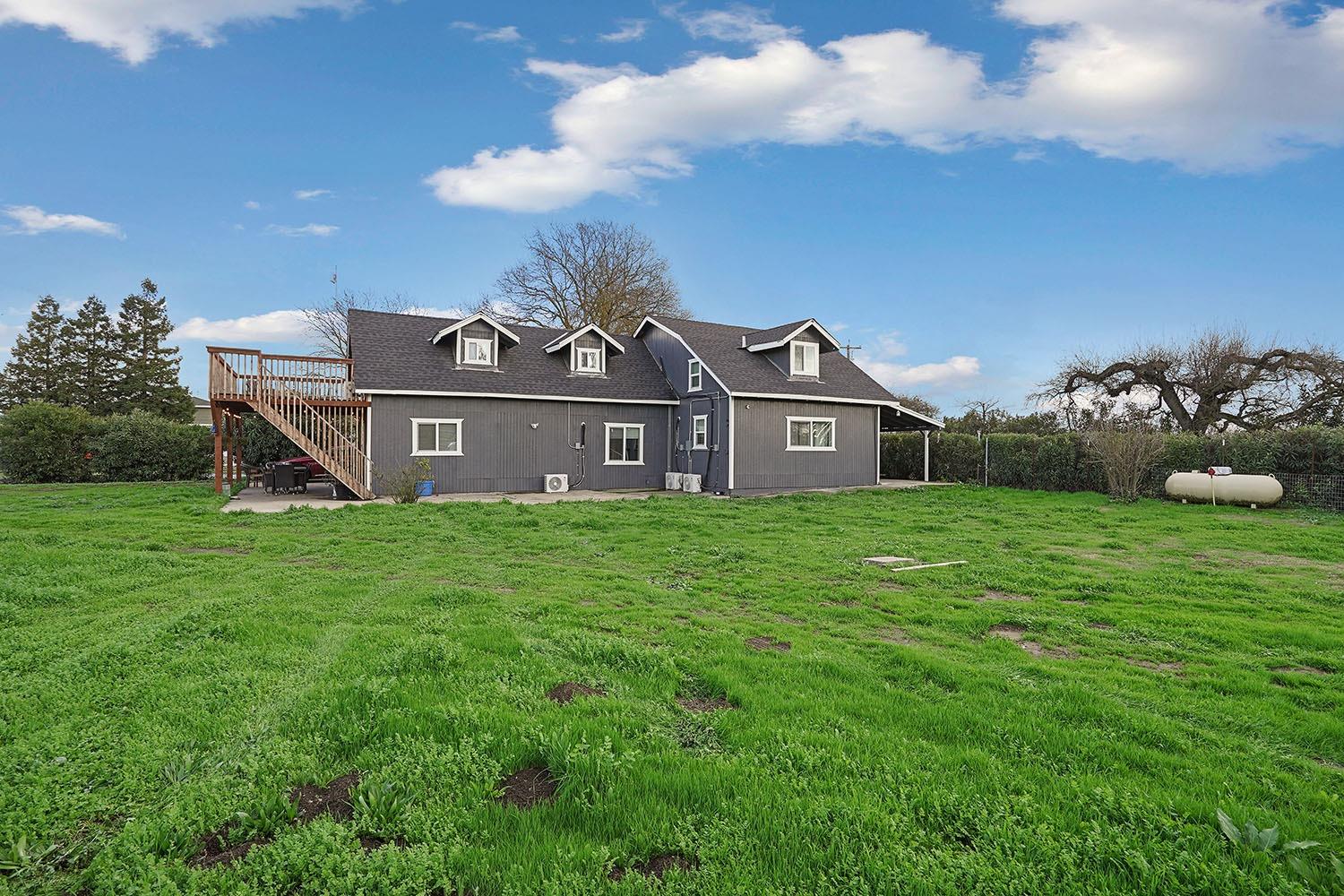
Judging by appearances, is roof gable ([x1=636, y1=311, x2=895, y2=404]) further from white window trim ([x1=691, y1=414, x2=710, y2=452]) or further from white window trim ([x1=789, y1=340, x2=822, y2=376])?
white window trim ([x1=691, y1=414, x2=710, y2=452])

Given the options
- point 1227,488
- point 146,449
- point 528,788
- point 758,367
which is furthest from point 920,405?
point 528,788

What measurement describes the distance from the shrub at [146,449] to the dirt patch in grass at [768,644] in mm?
27303

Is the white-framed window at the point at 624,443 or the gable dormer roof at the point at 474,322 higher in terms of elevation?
the gable dormer roof at the point at 474,322

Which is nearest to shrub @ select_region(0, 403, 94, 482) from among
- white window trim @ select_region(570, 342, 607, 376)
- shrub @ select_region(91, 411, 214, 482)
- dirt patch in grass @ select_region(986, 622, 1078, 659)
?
shrub @ select_region(91, 411, 214, 482)

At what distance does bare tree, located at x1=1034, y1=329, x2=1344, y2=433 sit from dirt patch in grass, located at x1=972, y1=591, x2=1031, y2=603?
24.8 m

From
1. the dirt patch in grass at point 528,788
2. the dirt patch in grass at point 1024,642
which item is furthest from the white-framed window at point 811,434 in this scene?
the dirt patch in grass at point 528,788

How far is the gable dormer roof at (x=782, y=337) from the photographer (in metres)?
23.0

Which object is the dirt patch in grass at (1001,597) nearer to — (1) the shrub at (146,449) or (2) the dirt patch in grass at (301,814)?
(2) the dirt patch in grass at (301,814)

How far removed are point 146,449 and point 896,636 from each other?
1135 inches

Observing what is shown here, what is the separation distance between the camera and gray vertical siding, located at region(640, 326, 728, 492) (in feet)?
70.1

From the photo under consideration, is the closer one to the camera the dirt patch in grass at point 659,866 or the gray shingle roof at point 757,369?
the dirt patch in grass at point 659,866

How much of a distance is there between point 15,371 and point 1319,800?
2237 inches

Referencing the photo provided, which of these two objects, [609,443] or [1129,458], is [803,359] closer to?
[609,443]

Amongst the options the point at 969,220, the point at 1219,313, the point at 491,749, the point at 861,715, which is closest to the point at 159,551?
the point at 491,749
